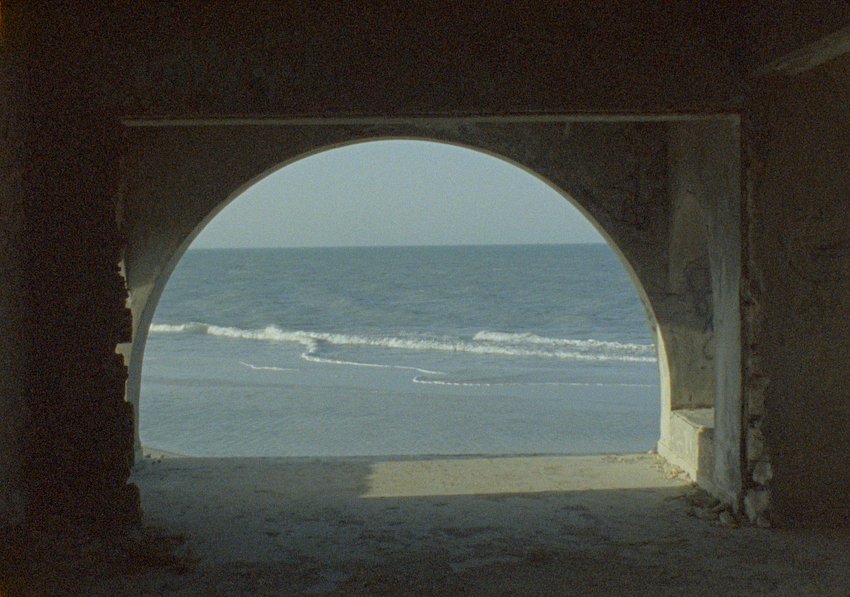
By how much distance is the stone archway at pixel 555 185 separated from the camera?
5.98 m

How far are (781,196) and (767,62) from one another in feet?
2.49

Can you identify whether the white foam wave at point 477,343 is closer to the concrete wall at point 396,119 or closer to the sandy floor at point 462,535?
the sandy floor at point 462,535

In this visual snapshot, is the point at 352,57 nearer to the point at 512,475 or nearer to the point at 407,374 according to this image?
the point at 512,475

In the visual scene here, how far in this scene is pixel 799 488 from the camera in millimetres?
4625

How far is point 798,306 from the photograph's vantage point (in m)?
4.64

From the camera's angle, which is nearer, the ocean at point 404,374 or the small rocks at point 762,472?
the small rocks at point 762,472

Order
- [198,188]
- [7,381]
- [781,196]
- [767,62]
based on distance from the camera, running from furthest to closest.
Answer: [198,188]
[781,196]
[767,62]
[7,381]

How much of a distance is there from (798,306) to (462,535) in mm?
2239

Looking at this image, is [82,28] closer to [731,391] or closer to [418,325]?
[731,391]

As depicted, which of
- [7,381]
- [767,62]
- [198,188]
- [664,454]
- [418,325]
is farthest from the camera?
[418,325]

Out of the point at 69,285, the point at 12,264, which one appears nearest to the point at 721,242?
the point at 69,285

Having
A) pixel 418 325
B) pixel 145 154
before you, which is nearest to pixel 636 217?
pixel 145 154

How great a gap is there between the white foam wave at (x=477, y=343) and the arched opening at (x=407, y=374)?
5cm

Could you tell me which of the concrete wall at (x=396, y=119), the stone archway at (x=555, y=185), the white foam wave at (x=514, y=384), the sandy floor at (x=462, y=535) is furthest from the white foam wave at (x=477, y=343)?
the concrete wall at (x=396, y=119)
